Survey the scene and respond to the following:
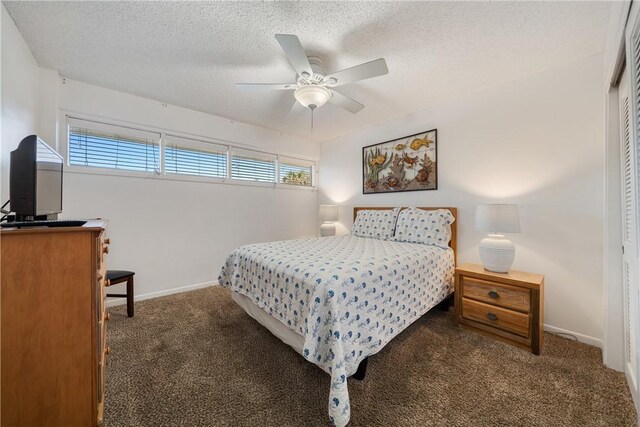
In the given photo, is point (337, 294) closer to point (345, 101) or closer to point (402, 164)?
point (345, 101)

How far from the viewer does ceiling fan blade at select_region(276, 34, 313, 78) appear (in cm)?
143

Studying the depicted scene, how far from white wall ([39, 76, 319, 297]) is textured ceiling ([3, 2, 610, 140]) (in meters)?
0.27

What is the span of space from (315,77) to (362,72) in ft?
1.25

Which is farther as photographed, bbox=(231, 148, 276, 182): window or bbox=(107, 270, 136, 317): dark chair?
bbox=(231, 148, 276, 182): window

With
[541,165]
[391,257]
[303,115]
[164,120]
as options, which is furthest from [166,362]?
[541,165]

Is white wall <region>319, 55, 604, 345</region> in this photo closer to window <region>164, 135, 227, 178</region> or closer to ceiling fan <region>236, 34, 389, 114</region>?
ceiling fan <region>236, 34, 389, 114</region>

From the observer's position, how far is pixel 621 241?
165 cm

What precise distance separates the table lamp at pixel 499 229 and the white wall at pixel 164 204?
2927 mm

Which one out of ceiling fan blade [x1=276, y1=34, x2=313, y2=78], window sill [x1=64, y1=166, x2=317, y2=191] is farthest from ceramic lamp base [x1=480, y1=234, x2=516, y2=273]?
window sill [x1=64, y1=166, x2=317, y2=191]

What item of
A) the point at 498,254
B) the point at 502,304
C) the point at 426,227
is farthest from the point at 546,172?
the point at 502,304

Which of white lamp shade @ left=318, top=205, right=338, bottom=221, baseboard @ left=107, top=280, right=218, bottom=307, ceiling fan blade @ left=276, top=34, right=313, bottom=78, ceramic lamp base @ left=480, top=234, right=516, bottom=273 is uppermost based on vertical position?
ceiling fan blade @ left=276, top=34, right=313, bottom=78

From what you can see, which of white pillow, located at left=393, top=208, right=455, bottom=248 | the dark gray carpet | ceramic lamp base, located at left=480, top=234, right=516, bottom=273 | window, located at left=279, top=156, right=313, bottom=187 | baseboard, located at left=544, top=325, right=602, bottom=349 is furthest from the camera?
window, located at left=279, top=156, right=313, bottom=187

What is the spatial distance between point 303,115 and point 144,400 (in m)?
3.24

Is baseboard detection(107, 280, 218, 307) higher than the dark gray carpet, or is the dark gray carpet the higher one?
baseboard detection(107, 280, 218, 307)
